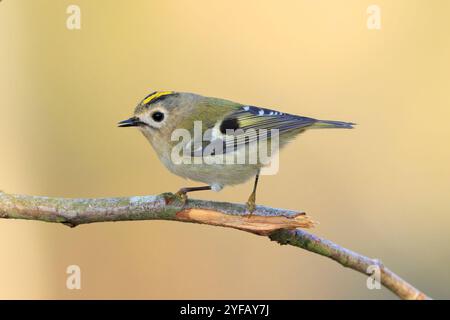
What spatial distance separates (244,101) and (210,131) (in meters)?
1.52

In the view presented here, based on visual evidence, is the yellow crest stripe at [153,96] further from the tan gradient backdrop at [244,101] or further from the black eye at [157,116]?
the tan gradient backdrop at [244,101]

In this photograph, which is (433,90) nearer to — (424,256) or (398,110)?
(398,110)

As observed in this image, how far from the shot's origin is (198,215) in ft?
5.95

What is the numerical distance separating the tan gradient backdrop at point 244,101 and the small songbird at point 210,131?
105cm

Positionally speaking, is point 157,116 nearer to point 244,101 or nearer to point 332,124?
point 332,124

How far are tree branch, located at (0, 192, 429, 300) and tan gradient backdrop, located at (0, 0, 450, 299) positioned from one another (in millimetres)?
1364

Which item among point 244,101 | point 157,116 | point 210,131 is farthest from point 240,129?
point 244,101

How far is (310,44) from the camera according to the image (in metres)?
3.86

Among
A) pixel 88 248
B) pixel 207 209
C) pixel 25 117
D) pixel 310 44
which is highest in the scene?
pixel 310 44

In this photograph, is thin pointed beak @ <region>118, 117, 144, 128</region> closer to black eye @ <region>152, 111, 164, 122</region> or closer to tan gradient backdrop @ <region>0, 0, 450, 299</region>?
black eye @ <region>152, 111, 164, 122</region>

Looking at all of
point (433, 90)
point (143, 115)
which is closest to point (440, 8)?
point (433, 90)

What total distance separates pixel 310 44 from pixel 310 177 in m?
1.00

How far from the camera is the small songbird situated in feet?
6.64

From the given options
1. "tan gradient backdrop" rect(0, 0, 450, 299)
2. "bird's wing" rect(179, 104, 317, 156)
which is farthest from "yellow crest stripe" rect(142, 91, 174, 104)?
"tan gradient backdrop" rect(0, 0, 450, 299)
